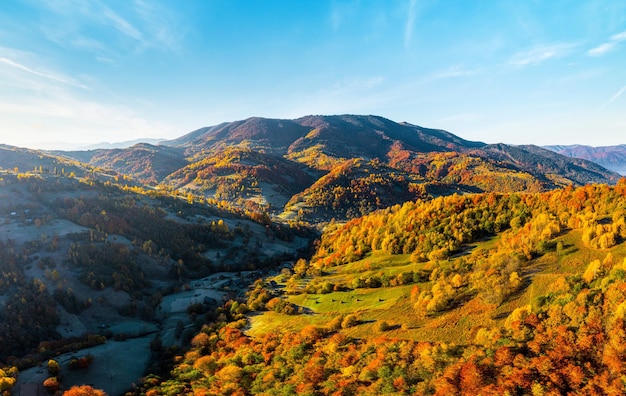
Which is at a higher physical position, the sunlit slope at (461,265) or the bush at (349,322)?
the sunlit slope at (461,265)

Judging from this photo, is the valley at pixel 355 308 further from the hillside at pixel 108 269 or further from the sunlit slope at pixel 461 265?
the hillside at pixel 108 269

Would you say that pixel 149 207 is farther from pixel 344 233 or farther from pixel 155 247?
pixel 344 233

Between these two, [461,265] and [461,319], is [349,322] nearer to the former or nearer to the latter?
[461,319]

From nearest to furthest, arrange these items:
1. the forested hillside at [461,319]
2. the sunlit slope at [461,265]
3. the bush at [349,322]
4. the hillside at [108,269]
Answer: the forested hillside at [461,319], the sunlit slope at [461,265], the bush at [349,322], the hillside at [108,269]

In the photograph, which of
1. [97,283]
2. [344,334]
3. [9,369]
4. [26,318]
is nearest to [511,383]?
[344,334]

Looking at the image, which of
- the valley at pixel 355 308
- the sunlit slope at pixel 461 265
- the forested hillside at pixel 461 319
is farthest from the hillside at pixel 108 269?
the sunlit slope at pixel 461 265

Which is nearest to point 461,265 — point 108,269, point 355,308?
point 355,308

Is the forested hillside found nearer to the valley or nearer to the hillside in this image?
the valley

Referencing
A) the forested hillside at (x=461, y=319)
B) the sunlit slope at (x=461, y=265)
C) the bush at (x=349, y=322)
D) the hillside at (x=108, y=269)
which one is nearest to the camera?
the forested hillside at (x=461, y=319)
